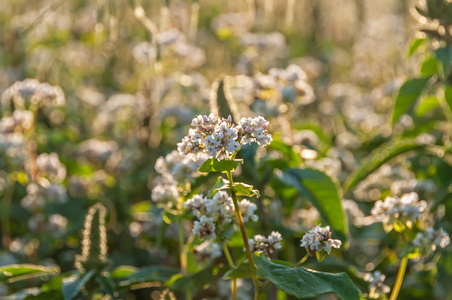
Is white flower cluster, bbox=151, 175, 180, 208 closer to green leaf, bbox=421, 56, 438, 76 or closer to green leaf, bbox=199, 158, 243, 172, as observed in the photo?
green leaf, bbox=199, 158, 243, 172

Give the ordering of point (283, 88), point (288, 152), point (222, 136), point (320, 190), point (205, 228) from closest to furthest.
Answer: point (222, 136), point (205, 228), point (320, 190), point (288, 152), point (283, 88)

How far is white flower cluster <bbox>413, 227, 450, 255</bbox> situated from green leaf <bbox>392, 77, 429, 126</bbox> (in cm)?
83

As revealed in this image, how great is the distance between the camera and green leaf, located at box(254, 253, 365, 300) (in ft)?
4.52

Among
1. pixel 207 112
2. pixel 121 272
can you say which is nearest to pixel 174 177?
pixel 121 272

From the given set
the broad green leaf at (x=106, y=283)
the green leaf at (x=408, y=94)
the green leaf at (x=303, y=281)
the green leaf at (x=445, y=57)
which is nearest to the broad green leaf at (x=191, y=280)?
the broad green leaf at (x=106, y=283)

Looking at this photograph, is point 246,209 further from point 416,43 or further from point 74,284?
point 416,43

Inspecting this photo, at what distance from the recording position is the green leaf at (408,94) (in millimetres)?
2406

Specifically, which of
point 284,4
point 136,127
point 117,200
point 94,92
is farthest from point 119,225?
point 284,4

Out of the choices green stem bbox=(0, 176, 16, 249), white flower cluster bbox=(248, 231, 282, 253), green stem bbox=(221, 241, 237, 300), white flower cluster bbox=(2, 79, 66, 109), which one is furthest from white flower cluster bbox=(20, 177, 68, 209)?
white flower cluster bbox=(248, 231, 282, 253)

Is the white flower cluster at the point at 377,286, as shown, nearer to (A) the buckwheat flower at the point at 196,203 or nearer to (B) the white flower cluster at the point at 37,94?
(A) the buckwheat flower at the point at 196,203

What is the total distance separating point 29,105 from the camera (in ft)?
10.0

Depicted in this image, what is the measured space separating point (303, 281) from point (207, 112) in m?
2.14

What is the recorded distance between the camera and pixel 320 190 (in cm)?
211

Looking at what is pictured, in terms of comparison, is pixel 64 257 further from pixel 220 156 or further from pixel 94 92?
pixel 94 92
